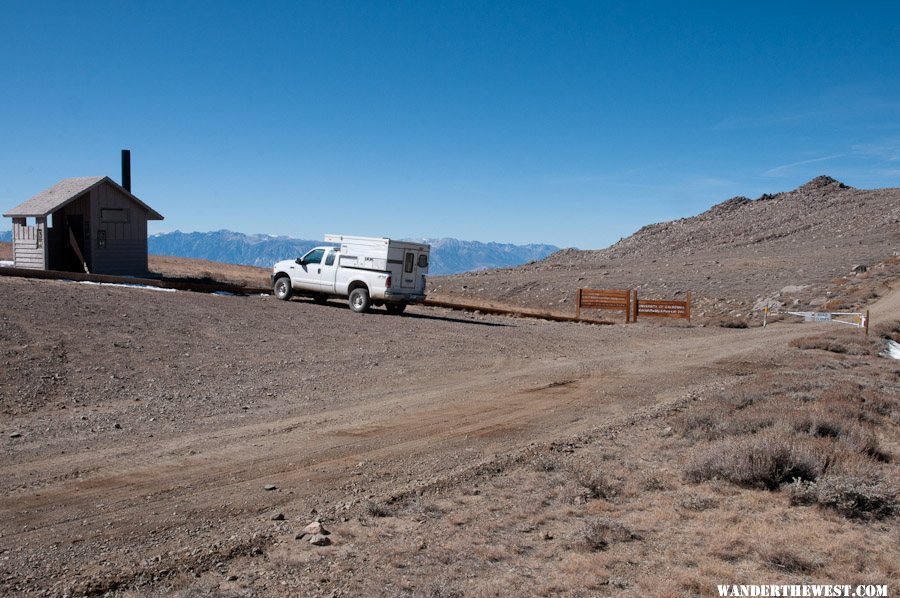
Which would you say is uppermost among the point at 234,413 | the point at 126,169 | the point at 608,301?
the point at 126,169

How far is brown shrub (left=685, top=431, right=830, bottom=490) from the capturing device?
6.98m

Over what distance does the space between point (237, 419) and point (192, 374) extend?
2.98 meters

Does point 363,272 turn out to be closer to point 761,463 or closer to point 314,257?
point 314,257

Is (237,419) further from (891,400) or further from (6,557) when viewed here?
(891,400)

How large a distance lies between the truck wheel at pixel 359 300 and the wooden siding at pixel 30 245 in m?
13.5

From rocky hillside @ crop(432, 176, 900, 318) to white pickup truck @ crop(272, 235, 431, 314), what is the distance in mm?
16315

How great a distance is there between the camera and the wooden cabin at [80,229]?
28.0m

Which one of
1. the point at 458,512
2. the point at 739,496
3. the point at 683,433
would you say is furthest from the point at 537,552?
the point at 683,433

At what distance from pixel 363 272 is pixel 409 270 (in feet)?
4.75

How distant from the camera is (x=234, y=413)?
9508mm

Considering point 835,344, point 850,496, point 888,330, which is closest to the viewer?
point 850,496

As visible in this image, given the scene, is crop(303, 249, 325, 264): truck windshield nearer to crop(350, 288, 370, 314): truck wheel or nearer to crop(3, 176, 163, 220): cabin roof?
crop(350, 288, 370, 314): truck wheel

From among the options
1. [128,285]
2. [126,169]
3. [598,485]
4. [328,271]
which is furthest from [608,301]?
[598,485]

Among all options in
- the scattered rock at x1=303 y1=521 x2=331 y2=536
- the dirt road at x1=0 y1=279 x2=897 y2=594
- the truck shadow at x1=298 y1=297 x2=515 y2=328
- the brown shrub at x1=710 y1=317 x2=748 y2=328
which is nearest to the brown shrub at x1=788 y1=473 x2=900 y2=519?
the dirt road at x1=0 y1=279 x2=897 y2=594
